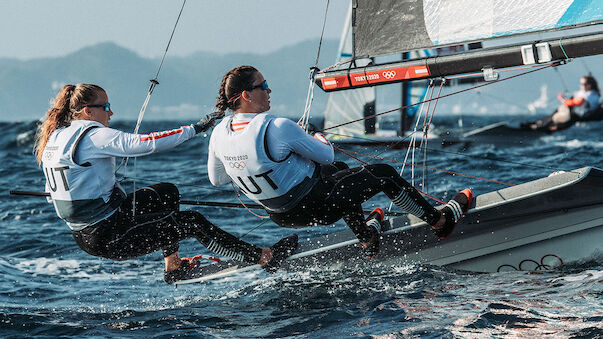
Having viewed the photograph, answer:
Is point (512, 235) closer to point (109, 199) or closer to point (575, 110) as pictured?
point (109, 199)

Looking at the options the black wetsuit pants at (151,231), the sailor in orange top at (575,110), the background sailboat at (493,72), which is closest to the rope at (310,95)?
the background sailboat at (493,72)

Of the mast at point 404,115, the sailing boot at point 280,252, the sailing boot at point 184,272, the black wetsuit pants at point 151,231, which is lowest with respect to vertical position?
the sailing boot at point 184,272

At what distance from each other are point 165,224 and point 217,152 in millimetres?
524

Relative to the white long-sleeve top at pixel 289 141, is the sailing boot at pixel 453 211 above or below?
below

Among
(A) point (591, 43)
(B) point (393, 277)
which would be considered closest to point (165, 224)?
(B) point (393, 277)

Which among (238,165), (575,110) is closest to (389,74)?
(238,165)

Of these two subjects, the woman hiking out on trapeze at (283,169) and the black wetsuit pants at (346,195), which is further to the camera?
the black wetsuit pants at (346,195)

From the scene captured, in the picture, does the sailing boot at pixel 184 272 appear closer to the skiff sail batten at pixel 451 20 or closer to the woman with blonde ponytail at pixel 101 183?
the woman with blonde ponytail at pixel 101 183

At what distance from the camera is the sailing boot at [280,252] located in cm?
405

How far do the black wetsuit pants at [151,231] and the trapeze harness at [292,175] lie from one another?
31 cm

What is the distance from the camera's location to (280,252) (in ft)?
13.5

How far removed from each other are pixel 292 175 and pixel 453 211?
1.02 metres

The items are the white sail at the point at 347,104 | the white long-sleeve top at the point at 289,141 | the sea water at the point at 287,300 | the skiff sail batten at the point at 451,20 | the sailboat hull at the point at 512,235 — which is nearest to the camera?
the sea water at the point at 287,300

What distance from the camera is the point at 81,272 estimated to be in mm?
5168
